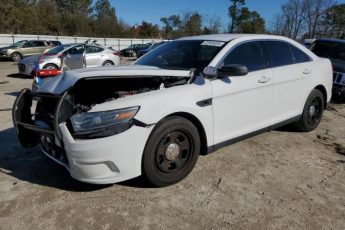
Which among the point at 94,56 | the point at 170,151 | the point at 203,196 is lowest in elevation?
the point at 203,196

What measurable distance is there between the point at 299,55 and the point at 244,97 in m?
1.65

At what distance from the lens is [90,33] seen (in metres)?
55.9

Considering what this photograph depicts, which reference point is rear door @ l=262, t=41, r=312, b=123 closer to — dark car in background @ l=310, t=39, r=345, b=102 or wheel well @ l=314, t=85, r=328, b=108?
wheel well @ l=314, t=85, r=328, b=108

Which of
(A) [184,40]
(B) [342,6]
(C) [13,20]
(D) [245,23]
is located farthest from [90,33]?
(A) [184,40]

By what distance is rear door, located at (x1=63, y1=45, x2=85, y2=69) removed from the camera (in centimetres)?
1269

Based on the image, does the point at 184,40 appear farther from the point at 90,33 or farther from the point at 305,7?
the point at 90,33

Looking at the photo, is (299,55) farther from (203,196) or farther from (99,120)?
(99,120)

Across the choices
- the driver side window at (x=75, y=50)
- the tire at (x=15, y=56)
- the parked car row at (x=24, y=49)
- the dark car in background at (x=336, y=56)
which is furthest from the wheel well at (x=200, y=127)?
the tire at (x=15, y=56)

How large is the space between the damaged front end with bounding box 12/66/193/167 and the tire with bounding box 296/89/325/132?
8.19ft

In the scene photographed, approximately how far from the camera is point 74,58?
42.7 ft

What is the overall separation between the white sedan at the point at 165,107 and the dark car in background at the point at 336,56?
3470 mm

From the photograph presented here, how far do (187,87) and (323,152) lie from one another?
241 centimetres

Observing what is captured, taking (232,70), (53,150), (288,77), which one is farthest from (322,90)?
(53,150)

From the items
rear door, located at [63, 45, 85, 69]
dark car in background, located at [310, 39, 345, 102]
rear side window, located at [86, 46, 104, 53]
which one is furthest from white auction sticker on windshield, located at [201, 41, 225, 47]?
rear side window, located at [86, 46, 104, 53]
